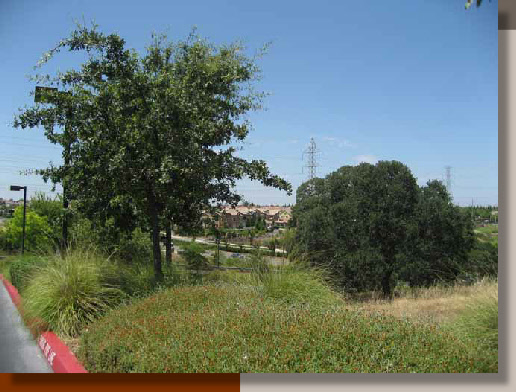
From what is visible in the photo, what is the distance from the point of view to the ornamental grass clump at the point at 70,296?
672cm

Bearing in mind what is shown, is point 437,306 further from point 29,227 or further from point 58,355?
point 29,227

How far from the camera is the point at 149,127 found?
7.65 metres

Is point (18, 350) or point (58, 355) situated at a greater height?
point (58, 355)

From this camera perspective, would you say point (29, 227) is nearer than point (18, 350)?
No

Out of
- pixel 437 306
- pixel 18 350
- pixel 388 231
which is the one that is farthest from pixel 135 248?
pixel 388 231

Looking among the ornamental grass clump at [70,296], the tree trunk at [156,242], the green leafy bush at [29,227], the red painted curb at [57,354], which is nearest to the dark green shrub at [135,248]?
the tree trunk at [156,242]

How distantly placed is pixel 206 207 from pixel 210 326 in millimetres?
4320

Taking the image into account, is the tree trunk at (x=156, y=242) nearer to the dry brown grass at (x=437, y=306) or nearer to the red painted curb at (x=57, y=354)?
the red painted curb at (x=57, y=354)

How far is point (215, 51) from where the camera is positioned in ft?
29.1

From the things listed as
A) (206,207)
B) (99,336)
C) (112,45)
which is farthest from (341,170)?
(99,336)

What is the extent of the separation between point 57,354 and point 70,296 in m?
1.62

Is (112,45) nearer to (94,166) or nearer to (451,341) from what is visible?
(94,166)

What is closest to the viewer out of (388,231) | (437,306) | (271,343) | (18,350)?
(271,343)

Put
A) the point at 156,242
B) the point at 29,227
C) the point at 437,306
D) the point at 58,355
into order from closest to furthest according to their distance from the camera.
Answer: the point at 58,355, the point at 437,306, the point at 156,242, the point at 29,227
